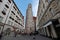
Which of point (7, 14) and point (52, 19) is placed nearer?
point (52, 19)

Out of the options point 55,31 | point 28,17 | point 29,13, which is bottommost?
point 55,31

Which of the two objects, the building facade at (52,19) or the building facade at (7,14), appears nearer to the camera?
the building facade at (52,19)

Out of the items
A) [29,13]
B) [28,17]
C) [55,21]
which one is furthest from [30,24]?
[55,21]

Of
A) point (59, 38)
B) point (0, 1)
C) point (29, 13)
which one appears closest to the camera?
point (59, 38)

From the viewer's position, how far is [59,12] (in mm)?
7605

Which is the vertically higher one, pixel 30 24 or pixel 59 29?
pixel 30 24

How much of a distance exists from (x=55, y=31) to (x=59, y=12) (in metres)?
2.58

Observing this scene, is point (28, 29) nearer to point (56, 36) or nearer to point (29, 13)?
point (29, 13)

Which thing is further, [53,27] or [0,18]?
[0,18]

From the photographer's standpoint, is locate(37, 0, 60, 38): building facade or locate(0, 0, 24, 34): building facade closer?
locate(37, 0, 60, 38): building facade

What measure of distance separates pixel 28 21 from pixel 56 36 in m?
49.2

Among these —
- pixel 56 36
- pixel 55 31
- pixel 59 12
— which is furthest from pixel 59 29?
pixel 59 12

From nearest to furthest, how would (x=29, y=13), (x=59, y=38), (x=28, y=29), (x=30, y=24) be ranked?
1. (x=59, y=38)
2. (x=28, y=29)
3. (x=30, y=24)
4. (x=29, y=13)

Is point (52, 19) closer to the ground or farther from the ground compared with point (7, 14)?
closer to the ground
